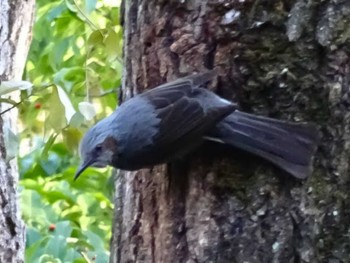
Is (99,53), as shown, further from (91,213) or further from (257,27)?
(257,27)

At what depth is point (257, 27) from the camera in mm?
2080

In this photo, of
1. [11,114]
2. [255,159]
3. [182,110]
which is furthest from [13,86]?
[11,114]

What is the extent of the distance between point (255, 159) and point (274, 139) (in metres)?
0.06

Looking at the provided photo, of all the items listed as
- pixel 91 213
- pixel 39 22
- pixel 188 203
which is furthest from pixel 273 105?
pixel 39 22

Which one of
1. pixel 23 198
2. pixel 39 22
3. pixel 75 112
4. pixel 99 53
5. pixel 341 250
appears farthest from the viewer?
pixel 39 22

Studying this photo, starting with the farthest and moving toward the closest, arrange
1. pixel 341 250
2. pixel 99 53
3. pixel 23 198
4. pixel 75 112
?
1. pixel 99 53
2. pixel 23 198
3. pixel 75 112
4. pixel 341 250

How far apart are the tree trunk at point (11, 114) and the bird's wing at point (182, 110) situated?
76cm

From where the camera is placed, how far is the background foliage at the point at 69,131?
2455 millimetres

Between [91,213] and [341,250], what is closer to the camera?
[341,250]

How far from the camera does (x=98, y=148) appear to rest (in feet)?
6.91

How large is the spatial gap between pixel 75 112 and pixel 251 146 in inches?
18.9

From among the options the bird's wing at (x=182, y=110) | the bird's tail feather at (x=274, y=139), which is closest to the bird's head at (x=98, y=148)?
the bird's wing at (x=182, y=110)

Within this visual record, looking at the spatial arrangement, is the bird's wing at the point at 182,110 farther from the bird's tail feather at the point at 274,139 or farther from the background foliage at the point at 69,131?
the background foliage at the point at 69,131

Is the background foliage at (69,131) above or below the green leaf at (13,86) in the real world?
below
